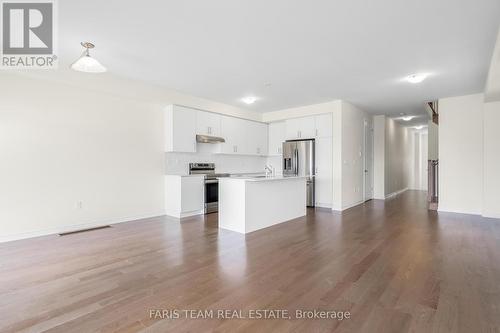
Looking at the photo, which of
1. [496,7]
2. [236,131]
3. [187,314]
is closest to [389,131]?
[236,131]

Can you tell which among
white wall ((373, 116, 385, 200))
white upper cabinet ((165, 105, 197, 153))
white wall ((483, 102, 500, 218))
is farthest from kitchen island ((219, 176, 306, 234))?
white wall ((373, 116, 385, 200))

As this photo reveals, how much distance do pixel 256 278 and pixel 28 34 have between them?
378cm

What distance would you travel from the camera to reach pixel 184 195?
5191mm

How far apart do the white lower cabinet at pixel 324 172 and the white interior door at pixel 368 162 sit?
186cm

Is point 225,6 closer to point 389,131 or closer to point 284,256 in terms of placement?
point 284,256

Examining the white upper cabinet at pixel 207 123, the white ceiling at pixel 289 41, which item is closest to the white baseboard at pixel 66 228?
the white upper cabinet at pixel 207 123

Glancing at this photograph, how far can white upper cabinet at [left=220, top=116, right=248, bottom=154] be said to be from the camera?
633 cm

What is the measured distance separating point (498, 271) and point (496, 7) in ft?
8.45

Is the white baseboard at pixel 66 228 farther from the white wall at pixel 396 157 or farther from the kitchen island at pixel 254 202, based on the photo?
the white wall at pixel 396 157

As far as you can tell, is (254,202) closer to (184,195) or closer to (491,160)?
(184,195)

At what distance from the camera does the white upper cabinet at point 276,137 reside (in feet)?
24.3

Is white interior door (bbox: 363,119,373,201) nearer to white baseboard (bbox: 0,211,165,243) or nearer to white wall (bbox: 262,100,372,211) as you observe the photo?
white wall (bbox: 262,100,372,211)

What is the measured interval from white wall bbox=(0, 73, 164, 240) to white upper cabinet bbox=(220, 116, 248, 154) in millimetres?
1557

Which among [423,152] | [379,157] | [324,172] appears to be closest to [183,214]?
[324,172]
